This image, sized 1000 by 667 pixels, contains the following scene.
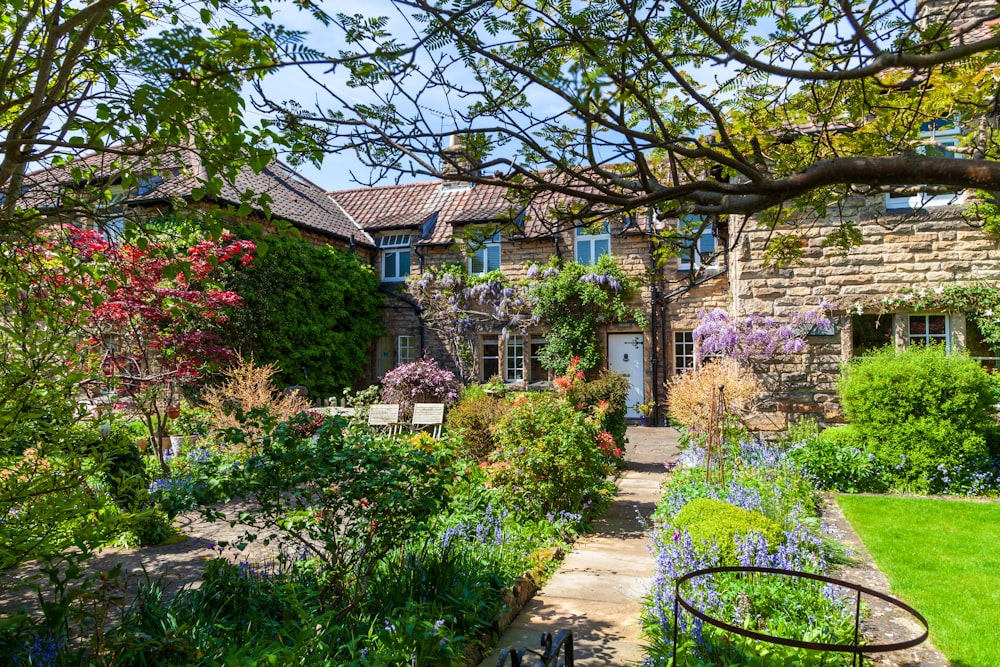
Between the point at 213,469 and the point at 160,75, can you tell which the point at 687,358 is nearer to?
the point at 213,469

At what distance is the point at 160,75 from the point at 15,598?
4086mm

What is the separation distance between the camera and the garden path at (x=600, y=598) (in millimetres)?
3496

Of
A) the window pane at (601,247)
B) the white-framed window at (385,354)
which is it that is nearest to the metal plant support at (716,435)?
the window pane at (601,247)

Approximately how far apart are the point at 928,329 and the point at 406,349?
12303 mm

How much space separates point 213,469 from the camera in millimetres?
3631

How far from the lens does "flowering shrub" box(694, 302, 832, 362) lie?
9781 mm

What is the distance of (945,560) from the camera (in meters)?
4.98

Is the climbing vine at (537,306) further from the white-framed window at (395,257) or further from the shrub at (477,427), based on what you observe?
the shrub at (477,427)

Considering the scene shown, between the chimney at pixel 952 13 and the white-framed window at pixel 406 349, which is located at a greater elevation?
the chimney at pixel 952 13

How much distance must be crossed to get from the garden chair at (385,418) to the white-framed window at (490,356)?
17.6 feet

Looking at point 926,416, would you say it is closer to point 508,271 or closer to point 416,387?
point 416,387

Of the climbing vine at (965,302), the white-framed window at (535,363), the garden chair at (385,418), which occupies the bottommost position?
the garden chair at (385,418)

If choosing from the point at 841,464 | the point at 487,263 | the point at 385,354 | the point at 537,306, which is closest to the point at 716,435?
the point at 841,464

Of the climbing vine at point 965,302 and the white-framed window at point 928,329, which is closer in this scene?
the climbing vine at point 965,302
